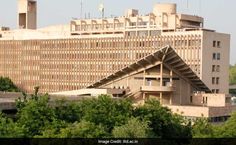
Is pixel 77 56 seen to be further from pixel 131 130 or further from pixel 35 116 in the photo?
pixel 131 130

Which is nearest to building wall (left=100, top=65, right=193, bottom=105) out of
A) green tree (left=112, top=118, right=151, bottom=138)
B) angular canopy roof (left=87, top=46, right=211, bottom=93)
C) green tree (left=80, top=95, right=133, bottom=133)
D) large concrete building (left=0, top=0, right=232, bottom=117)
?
large concrete building (left=0, top=0, right=232, bottom=117)

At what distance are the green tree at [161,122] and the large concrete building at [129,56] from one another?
15915mm

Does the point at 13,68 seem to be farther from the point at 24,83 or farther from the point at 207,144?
the point at 207,144

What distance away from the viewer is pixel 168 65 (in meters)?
77.3

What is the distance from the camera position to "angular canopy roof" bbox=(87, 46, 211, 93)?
246 feet

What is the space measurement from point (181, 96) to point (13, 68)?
59.1m

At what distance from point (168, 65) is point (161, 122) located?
27.4m

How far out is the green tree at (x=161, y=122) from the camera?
164 feet

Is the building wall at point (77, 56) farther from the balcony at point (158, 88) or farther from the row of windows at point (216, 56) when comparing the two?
the balcony at point (158, 88)

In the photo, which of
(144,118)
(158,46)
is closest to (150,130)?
(144,118)

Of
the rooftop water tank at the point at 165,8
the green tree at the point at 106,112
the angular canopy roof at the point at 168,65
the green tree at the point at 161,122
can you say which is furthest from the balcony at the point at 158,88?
the rooftop water tank at the point at 165,8

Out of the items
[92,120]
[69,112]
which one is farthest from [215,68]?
[92,120]

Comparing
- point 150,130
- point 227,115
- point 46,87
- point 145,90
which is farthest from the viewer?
point 46,87

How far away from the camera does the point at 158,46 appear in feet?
316
